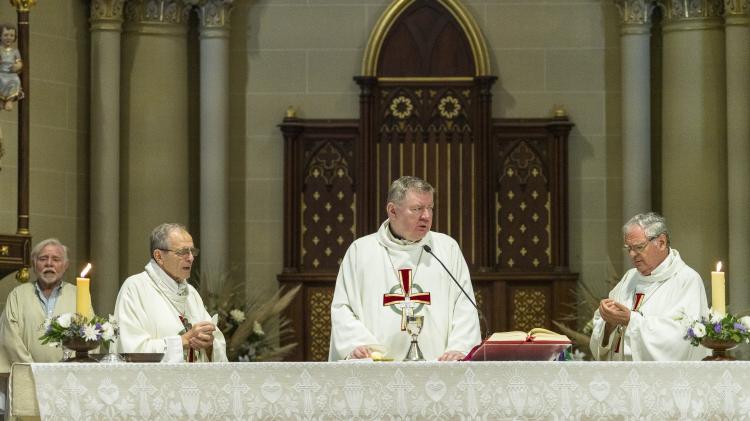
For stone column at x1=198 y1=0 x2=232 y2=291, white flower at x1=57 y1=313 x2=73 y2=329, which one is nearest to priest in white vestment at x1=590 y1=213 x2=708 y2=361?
white flower at x1=57 y1=313 x2=73 y2=329

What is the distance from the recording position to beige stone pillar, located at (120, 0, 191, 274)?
13.1 m

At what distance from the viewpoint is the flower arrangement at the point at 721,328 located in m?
7.05

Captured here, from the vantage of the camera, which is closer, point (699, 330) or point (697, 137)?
point (699, 330)

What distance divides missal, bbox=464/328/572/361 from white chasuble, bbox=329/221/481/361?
1036 mm

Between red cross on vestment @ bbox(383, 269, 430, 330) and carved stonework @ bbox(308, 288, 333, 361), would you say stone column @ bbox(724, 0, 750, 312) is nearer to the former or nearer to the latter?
carved stonework @ bbox(308, 288, 333, 361)

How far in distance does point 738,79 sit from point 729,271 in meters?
1.72

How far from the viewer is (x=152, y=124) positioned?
13.2 m

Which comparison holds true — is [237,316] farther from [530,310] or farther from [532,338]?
[532,338]

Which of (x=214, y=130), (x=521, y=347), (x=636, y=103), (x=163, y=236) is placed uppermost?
(x=636, y=103)

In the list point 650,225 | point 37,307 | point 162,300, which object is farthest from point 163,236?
point 650,225

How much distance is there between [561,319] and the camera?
43.2 ft

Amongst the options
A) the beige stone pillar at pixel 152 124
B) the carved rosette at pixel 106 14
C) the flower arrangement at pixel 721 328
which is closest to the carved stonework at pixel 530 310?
the beige stone pillar at pixel 152 124

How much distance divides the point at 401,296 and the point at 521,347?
1279 mm

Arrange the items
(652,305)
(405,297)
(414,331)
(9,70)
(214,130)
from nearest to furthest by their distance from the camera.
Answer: (414,331) < (405,297) < (652,305) < (9,70) < (214,130)
